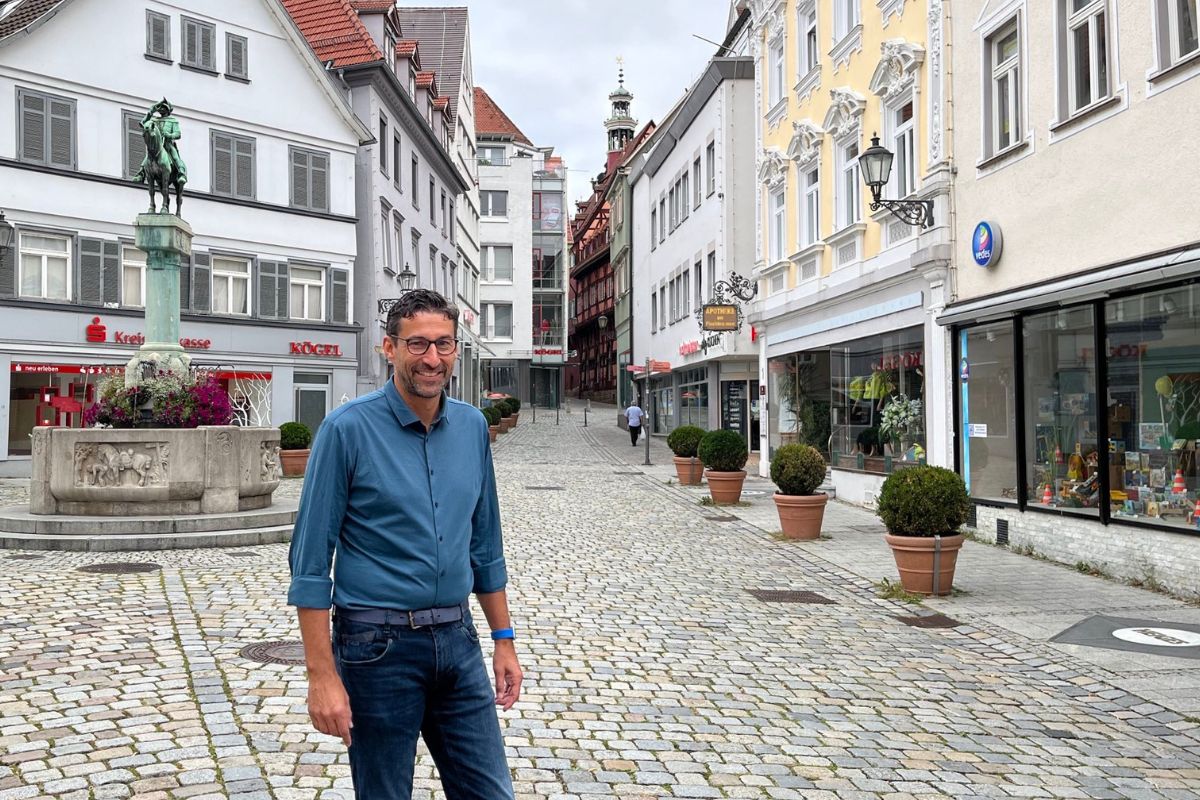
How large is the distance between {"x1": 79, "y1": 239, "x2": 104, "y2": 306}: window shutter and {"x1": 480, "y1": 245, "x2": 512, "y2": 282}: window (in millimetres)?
39397

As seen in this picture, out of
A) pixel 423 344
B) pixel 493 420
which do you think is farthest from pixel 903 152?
pixel 493 420

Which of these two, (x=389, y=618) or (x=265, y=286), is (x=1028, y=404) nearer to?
(x=389, y=618)

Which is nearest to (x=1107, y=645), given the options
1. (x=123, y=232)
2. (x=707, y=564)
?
(x=707, y=564)

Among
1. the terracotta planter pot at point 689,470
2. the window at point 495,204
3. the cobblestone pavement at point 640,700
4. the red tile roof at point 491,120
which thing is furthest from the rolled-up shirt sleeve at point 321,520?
the red tile roof at point 491,120

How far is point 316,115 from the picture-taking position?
31453 mm

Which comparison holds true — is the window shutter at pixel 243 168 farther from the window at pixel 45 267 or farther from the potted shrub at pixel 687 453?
the potted shrub at pixel 687 453

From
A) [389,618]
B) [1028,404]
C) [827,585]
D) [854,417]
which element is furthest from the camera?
[854,417]

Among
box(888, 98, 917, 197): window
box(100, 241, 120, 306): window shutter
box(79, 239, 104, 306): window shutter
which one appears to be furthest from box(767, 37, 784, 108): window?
box(79, 239, 104, 306): window shutter

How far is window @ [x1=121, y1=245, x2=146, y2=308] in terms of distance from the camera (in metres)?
27.1

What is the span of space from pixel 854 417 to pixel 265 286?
18.2 m

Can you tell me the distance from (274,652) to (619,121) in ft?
306

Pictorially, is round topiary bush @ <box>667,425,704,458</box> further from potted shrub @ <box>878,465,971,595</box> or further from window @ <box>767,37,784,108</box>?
potted shrub @ <box>878,465,971,595</box>

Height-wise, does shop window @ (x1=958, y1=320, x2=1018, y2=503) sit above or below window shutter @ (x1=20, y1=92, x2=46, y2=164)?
below

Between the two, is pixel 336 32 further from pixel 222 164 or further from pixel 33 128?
pixel 33 128
